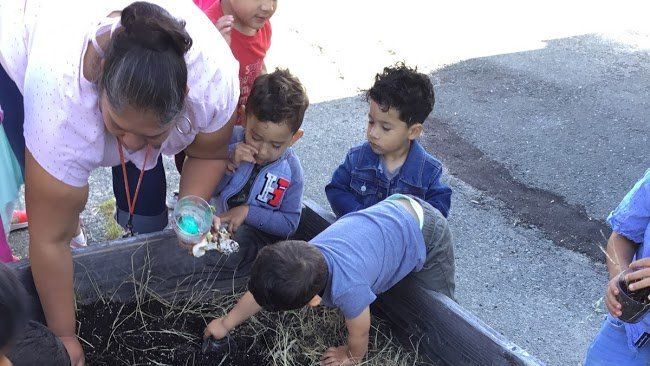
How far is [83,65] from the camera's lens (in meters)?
2.08

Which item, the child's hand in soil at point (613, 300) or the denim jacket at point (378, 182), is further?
the denim jacket at point (378, 182)

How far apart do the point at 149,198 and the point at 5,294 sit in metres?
1.55

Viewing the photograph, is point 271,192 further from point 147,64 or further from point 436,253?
point 147,64

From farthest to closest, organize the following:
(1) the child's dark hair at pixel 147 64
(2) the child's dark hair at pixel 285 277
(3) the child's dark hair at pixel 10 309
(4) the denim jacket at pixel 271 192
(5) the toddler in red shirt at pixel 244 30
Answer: (5) the toddler in red shirt at pixel 244 30, (4) the denim jacket at pixel 271 192, (2) the child's dark hair at pixel 285 277, (1) the child's dark hair at pixel 147 64, (3) the child's dark hair at pixel 10 309

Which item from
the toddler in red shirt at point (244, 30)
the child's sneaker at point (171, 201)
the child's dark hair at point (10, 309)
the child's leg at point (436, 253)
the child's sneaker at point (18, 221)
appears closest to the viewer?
the child's dark hair at point (10, 309)

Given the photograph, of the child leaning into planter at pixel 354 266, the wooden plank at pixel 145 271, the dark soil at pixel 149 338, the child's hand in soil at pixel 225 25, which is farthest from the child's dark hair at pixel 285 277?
the child's hand in soil at pixel 225 25

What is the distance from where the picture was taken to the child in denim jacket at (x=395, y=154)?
3080 millimetres

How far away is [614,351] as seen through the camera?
242 cm

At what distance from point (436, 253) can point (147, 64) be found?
1.34 m

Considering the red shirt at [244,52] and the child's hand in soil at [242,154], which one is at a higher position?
the red shirt at [244,52]

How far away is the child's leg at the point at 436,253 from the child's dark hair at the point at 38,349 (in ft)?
4.02

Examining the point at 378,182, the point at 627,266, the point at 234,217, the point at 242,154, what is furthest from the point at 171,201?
the point at 627,266

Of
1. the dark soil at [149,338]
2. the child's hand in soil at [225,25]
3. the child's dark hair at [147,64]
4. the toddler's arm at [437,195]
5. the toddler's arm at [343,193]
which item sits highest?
the child's dark hair at [147,64]

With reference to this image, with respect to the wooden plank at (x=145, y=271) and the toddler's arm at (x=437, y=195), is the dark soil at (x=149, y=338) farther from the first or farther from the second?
the toddler's arm at (x=437, y=195)
